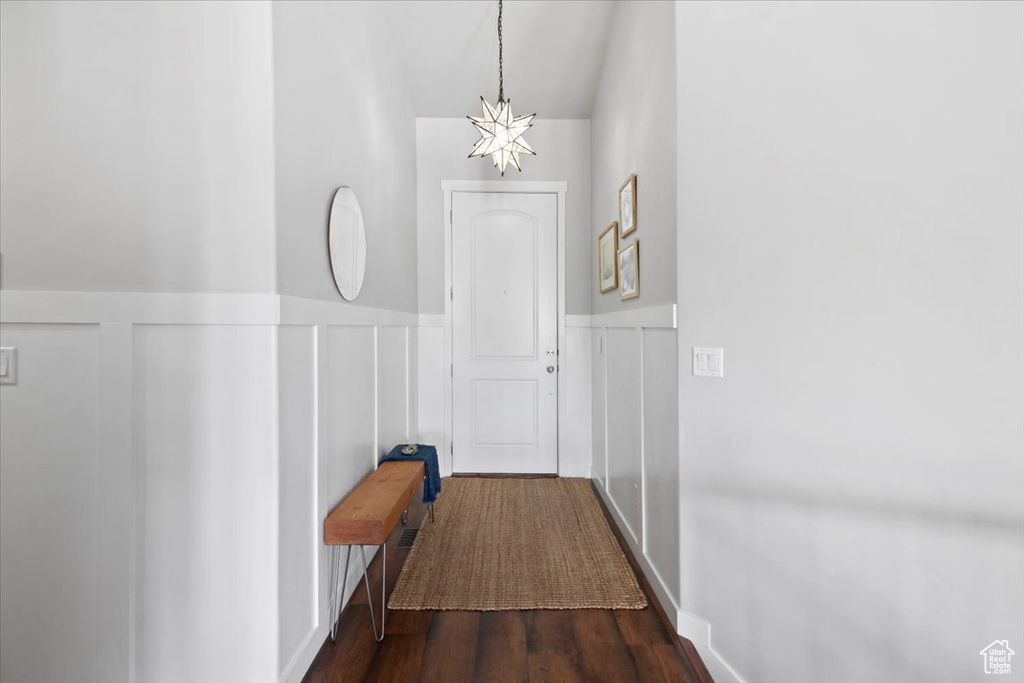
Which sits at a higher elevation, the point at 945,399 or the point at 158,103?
the point at 158,103

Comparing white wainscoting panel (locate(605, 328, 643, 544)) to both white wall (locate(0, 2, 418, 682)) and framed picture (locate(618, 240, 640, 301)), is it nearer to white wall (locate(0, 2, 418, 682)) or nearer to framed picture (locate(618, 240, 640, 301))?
framed picture (locate(618, 240, 640, 301))

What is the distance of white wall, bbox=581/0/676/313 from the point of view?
168 cm

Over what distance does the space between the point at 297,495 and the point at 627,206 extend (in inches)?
80.1

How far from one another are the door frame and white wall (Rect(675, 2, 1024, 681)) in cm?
190

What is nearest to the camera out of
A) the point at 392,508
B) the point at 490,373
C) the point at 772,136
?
the point at 772,136

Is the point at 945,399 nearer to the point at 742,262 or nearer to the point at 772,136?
the point at 742,262

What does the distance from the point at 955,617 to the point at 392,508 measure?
1.67 m

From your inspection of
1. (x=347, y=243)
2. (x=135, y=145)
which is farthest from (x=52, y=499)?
(x=347, y=243)

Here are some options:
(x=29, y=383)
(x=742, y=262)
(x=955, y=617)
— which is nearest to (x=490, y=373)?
(x=742, y=262)

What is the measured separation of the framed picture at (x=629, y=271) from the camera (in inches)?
84.0

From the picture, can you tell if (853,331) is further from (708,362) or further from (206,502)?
(206,502)

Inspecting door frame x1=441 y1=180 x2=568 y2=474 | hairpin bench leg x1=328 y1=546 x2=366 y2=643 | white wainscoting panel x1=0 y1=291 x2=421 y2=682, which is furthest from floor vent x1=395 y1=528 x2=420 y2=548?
white wainscoting panel x1=0 y1=291 x2=421 y2=682

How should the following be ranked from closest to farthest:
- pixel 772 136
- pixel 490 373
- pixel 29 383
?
pixel 29 383, pixel 772 136, pixel 490 373

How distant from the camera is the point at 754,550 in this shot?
4.56 ft
